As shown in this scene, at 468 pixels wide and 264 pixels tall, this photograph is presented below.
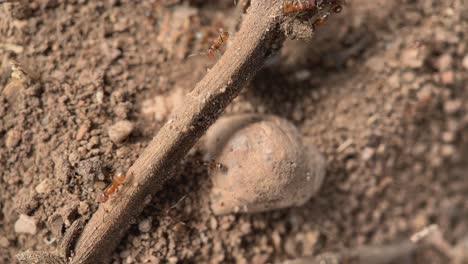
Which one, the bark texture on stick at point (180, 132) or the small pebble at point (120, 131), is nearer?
the bark texture on stick at point (180, 132)

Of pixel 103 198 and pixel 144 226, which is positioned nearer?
pixel 103 198

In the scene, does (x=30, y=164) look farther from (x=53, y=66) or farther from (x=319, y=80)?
(x=319, y=80)

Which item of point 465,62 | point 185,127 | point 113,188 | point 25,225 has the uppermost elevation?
point 185,127

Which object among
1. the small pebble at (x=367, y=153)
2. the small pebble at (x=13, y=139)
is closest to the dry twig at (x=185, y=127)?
the small pebble at (x=13, y=139)

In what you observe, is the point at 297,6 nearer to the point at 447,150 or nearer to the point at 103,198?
the point at 103,198

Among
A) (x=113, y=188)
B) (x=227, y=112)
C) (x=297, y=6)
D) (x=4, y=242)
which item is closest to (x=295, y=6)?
(x=297, y=6)

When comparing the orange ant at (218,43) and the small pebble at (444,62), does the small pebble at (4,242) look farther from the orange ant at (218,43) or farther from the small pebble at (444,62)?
the small pebble at (444,62)

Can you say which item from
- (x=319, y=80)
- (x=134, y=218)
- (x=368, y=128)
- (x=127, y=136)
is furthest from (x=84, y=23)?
(x=368, y=128)
